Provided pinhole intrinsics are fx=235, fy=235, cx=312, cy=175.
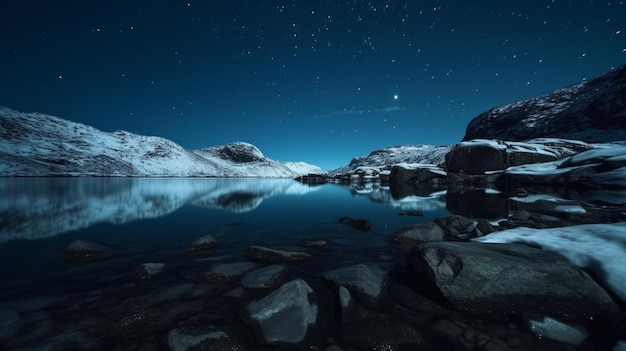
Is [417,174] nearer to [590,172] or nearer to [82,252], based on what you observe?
[590,172]

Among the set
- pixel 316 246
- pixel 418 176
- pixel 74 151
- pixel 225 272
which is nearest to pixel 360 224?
pixel 316 246

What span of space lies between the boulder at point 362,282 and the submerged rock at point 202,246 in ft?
15.0

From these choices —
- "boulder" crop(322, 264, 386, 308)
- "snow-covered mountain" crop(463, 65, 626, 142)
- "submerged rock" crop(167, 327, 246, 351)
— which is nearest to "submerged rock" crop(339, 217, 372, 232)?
"boulder" crop(322, 264, 386, 308)

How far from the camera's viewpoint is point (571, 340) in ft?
12.1

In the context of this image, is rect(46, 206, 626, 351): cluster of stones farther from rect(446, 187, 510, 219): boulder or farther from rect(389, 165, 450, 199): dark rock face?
rect(389, 165, 450, 199): dark rock face

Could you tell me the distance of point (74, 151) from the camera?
134500 millimetres

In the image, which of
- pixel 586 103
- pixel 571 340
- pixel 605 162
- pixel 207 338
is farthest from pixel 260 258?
pixel 586 103

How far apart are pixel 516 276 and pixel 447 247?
1.20 m

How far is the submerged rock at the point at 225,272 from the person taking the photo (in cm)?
577

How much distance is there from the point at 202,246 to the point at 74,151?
183896 millimetres

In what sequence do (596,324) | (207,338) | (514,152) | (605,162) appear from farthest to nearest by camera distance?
(514,152) → (605,162) → (596,324) → (207,338)

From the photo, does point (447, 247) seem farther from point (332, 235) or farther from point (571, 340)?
point (332, 235)

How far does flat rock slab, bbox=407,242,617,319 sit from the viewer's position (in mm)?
4230

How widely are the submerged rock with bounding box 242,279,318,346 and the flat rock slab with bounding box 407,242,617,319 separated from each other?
8.68 feet
